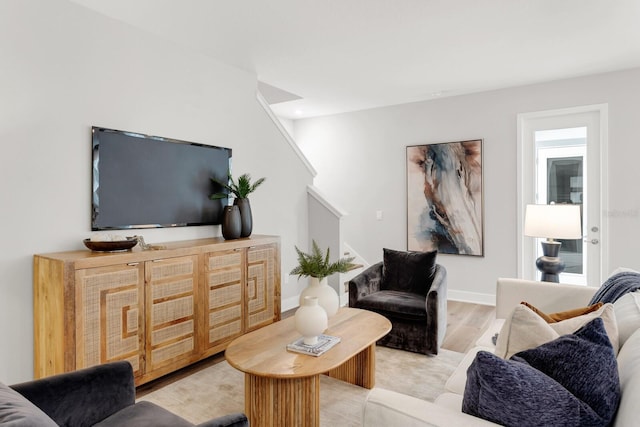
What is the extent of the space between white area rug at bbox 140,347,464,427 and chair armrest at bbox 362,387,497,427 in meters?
1.06

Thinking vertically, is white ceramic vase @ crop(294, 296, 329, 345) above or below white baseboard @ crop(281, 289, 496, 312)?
above

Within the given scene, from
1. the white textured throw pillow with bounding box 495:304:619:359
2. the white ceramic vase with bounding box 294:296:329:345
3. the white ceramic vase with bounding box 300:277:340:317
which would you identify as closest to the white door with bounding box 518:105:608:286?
the white ceramic vase with bounding box 300:277:340:317

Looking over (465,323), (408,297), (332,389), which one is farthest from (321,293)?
(465,323)

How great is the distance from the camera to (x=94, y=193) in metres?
2.81

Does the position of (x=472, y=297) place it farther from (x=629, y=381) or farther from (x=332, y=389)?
(x=629, y=381)

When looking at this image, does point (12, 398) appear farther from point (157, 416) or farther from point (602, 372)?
point (602, 372)

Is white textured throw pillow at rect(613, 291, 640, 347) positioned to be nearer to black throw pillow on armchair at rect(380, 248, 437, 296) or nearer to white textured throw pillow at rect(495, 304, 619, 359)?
white textured throw pillow at rect(495, 304, 619, 359)

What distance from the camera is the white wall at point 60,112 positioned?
2418mm

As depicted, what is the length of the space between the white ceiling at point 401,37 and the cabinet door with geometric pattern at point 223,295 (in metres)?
1.82

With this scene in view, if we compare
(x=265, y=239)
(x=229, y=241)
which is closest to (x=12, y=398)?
(x=229, y=241)

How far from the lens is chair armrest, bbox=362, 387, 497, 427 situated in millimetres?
1138

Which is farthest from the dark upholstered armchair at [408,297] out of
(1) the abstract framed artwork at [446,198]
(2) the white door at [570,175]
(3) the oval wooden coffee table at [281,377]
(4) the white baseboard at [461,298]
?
(2) the white door at [570,175]

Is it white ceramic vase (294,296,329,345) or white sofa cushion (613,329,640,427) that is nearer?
white sofa cushion (613,329,640,427)

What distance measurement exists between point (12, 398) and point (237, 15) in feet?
8.74
